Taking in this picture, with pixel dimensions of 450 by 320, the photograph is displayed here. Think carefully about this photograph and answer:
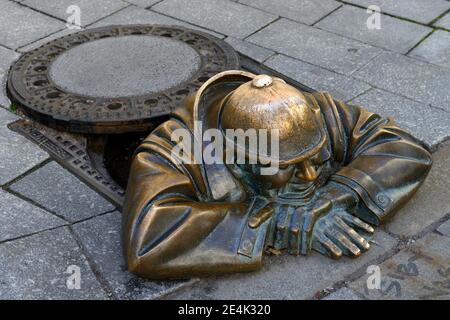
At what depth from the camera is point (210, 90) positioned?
141 inches

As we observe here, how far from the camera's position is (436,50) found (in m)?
5.29

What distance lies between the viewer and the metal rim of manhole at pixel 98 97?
4.41 meters

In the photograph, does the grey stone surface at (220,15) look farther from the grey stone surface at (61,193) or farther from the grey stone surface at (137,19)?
the grey stone surface at (61,193)

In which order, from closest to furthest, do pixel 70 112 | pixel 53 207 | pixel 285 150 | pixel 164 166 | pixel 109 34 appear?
pixel 285 150 < pixel 164 166 < pixel 53 207 < pixel 70 112 < pixel 109 34

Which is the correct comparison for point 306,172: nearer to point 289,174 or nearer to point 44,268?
point 289,174

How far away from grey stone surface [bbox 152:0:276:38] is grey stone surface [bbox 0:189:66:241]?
222 centimetres

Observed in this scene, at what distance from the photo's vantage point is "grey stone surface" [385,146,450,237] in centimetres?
373

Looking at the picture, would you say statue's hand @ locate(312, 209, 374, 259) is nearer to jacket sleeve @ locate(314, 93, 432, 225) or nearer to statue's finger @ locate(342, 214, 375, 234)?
statue's finger @ locate(342, 214, 375, 234)

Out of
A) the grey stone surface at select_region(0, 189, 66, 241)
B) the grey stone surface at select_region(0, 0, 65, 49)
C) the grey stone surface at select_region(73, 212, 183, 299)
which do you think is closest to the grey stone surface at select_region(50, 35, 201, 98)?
the grey stone surface at select_region(0, 0, 65, 49)

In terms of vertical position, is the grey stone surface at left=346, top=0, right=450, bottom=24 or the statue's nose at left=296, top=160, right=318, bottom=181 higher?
the statue's nose at left=296, top=160, right=318, bottom=181

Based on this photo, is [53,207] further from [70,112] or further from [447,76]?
[447,76]

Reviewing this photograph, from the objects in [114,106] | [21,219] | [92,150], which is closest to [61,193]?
[21,219]
